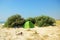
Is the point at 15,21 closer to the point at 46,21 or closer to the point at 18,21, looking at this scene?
the point at 18,21

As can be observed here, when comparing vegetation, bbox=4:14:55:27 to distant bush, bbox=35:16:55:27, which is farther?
distant bush, bbox=35:16:55:27

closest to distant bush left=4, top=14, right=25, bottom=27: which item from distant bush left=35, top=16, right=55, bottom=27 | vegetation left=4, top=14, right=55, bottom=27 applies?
vegetation left=4, top=14, right=55, bottom=27

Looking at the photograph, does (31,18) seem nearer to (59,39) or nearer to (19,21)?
(19,21)

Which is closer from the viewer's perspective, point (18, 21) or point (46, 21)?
point (18, 21)

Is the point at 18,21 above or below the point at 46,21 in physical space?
above

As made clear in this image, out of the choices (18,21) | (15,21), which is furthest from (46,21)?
(15,21)

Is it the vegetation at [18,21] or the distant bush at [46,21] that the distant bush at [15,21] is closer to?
the vegetation at [18,21]

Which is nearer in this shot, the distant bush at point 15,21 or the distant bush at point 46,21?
the distant bush at point 15,21

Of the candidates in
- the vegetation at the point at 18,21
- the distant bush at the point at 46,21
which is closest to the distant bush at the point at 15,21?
the vegetation at the point at 18,21

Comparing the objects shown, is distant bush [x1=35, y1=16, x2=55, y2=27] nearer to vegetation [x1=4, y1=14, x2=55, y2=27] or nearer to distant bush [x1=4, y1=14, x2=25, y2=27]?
vegetation [x1=4, y1=14, x2=55, y2=27]

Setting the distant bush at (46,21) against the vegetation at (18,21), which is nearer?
the vegetation at (18,21)

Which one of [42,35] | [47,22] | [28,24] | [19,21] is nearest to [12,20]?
[19,21]

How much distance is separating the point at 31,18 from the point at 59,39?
8.48m

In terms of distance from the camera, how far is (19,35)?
6266mm
